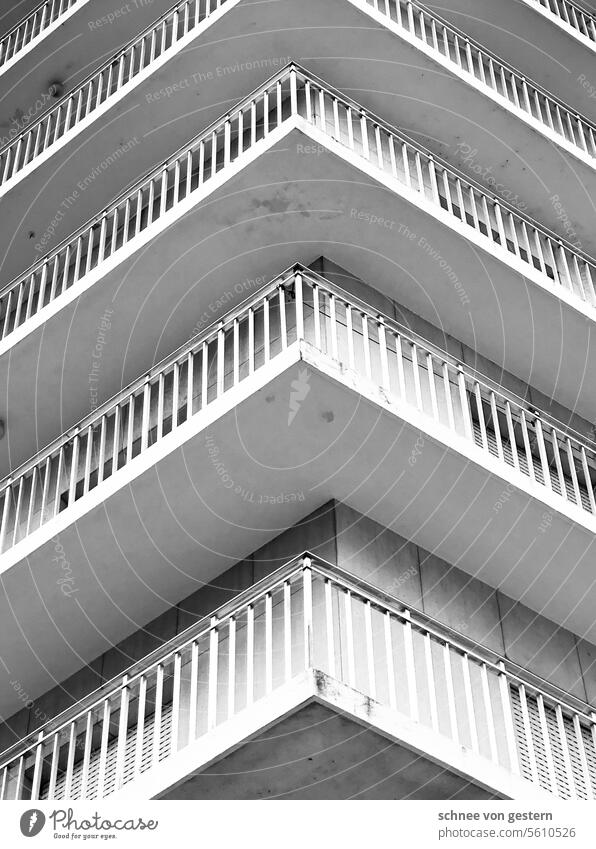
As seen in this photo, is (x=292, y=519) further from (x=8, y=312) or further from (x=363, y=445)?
(x=8, y=312)

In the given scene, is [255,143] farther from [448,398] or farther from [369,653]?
[369,653]

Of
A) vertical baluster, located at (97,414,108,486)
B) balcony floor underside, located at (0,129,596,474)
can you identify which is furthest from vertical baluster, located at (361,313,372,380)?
vertical baluster, located at (97,414,108,486)

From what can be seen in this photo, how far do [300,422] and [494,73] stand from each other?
824cm

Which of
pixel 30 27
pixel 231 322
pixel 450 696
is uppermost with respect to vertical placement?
pixel 30 27

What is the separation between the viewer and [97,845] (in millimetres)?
9242

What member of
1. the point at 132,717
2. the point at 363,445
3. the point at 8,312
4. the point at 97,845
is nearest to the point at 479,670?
the point at 363,445

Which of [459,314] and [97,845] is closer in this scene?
[97,845]

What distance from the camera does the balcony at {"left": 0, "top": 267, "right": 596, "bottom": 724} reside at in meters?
12.5

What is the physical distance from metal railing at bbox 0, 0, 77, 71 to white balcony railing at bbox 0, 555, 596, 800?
1130 cm

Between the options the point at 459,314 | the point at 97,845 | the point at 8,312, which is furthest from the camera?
the point at 8,312

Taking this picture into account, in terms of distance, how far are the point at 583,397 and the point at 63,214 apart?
22.1ft

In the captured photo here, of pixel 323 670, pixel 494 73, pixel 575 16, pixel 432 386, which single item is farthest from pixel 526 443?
pixel 575 16

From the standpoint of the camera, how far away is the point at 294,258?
49.2 feet

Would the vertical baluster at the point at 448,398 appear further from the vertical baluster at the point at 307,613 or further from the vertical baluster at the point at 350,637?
the vertical baluster at the point at 307,613
